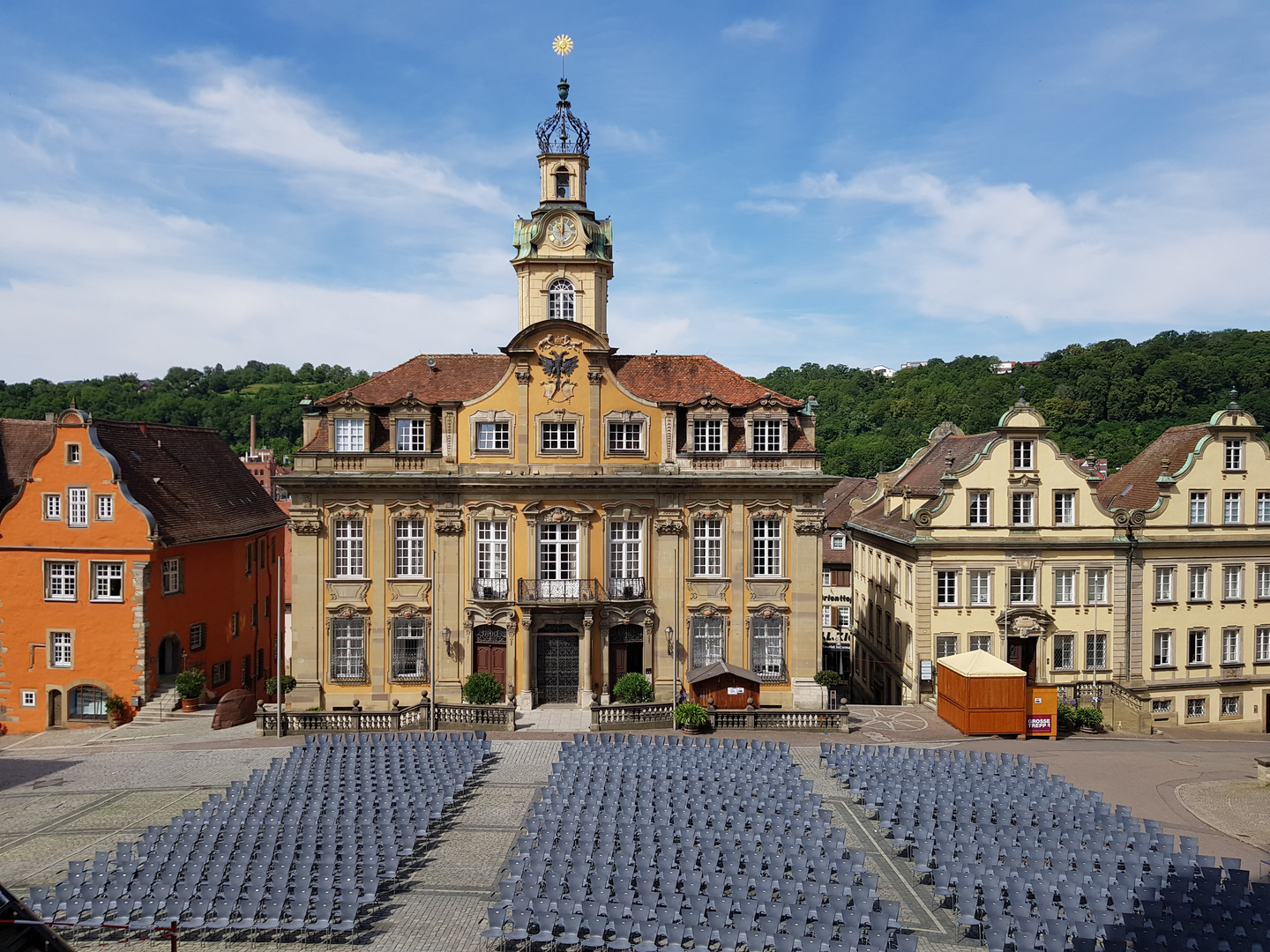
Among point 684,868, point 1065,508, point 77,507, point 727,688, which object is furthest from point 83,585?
point 1065,508

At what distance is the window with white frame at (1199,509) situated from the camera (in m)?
41.2

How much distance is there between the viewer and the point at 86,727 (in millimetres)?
38375

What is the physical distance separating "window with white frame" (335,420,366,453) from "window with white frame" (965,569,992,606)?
89.0 ft

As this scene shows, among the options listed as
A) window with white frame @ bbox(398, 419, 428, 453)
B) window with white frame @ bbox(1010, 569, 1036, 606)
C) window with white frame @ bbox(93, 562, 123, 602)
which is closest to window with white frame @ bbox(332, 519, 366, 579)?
window with white frame @ bbox(398, 419, 428, 453)

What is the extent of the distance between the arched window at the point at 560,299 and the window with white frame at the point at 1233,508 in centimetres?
3172

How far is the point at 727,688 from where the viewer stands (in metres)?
35.6

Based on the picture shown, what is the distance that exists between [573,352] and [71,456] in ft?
73.4

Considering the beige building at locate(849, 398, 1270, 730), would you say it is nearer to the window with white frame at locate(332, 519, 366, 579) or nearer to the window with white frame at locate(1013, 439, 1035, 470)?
the window with white frame at locate(1013, 439, 1035, 470)

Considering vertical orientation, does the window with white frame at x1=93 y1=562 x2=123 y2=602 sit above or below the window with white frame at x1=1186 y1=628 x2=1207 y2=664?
above

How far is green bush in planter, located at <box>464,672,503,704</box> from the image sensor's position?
35.1 meters

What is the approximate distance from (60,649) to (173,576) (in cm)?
526

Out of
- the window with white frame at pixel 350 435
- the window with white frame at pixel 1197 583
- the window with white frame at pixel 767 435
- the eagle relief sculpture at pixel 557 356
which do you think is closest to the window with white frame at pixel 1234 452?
the window with white frame at pixel 1197 583

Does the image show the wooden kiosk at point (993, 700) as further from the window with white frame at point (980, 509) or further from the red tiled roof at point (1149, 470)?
the red tiled roof at point (1149, 470)

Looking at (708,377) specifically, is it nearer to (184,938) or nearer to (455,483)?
(455,483)
